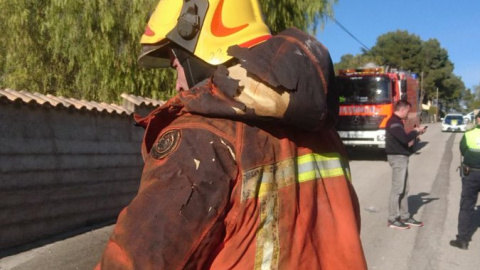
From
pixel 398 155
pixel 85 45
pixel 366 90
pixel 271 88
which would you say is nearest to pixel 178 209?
pixel 271 88

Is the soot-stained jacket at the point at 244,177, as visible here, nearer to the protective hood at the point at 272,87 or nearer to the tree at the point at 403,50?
the protective hood at the point at 272,87

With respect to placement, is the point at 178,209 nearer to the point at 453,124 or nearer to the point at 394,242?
the point at 394,242

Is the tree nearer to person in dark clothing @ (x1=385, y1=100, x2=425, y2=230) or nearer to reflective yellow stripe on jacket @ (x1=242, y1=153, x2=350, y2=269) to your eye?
person in dark clothing @ (x1=385, y1=100, x2=425, y2=230)

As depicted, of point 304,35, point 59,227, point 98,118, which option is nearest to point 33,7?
point 98,118

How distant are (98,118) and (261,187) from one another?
643cm

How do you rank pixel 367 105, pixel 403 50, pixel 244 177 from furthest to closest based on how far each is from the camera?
pixel 403 50 → pixel 367 105 → pixel 244 177

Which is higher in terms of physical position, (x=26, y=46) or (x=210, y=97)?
(x=26, y=46)

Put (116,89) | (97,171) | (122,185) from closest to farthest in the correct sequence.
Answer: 1. (97,171)
2. (122,185)
3. (116,89)

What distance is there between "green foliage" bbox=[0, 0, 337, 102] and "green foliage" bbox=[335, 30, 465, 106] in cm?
5092

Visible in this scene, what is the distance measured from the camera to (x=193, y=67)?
1.44 meters

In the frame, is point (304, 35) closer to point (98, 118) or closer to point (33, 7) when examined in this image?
point (98, 118)

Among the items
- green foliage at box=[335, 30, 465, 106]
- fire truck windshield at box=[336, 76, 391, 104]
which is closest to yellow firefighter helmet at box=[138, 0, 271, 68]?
fire truck windshield at box=[336, 76, 391, 104]

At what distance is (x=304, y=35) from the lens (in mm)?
1302

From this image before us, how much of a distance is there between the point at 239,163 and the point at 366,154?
1787cm
